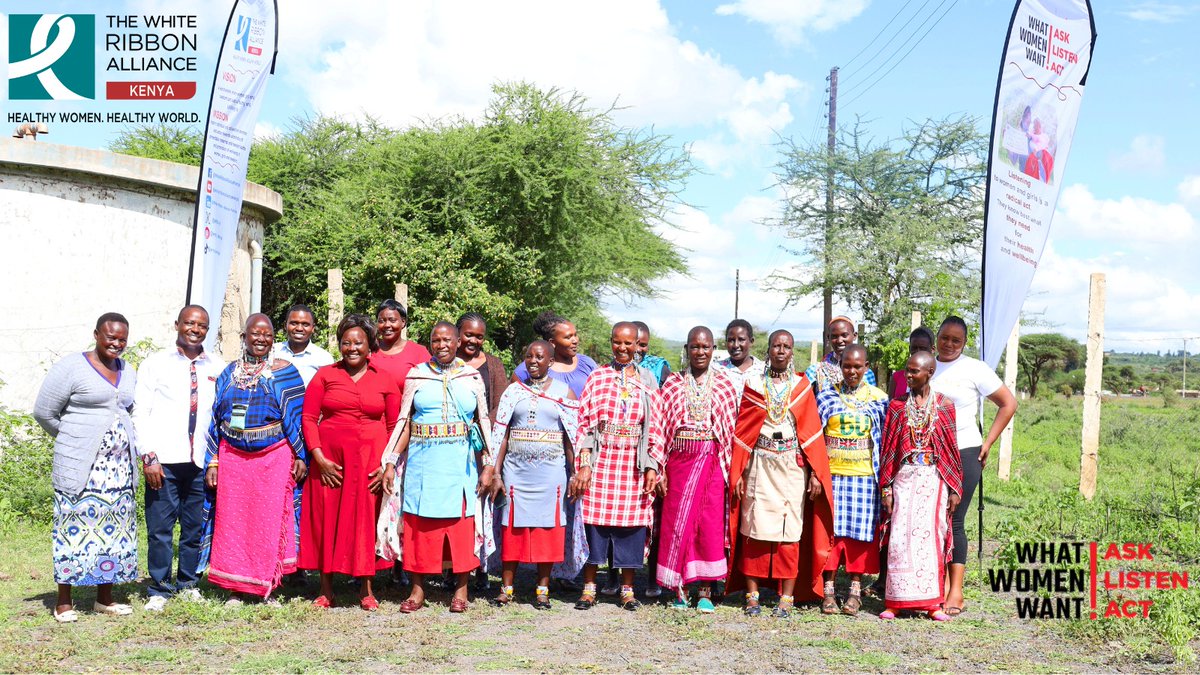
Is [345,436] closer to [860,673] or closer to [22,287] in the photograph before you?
[860,673]

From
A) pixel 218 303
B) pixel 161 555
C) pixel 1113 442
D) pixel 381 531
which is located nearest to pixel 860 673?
pixel 381 531

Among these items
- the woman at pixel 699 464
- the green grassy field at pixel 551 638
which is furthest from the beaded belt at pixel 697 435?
the green grassy field at pixel 551 638

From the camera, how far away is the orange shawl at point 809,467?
5.86 meters

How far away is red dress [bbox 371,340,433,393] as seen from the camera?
6.08 m

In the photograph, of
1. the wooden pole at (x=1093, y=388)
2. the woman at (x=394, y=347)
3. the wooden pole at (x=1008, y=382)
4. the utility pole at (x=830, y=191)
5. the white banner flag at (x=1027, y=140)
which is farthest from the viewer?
the utility pole at (x=830, y=191)

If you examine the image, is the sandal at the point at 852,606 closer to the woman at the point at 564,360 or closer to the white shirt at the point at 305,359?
the woman at the point at 564,360

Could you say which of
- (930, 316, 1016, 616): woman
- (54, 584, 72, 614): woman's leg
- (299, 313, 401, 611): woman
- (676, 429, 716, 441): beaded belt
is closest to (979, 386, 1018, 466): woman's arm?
(930, 316, 1016, 616): woman

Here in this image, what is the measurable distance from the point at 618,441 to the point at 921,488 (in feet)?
5.91

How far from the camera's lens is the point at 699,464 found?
5938mm

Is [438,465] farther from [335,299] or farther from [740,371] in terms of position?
[335,299]

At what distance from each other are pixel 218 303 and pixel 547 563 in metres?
3.57

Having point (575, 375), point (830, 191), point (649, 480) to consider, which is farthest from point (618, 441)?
point (830, 191)

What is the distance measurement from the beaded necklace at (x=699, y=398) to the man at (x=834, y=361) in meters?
0.66

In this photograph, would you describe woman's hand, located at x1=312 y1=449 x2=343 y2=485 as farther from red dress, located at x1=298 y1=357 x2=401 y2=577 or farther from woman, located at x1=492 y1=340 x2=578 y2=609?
woman, located at x1=492 y1=340 x2=578 y2=609
